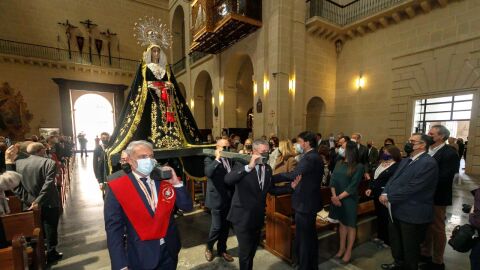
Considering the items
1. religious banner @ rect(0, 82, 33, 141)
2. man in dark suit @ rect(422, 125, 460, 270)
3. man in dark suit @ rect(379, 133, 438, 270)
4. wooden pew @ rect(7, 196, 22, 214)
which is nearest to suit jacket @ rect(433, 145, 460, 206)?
man in dark suit @ rect(422, 125, 460, 270)

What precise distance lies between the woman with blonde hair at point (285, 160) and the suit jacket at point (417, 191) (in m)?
1.75

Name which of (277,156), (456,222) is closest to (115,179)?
(277,156)

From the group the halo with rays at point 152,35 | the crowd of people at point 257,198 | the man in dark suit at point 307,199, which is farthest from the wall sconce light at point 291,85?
the man in dark suit at point 307,199

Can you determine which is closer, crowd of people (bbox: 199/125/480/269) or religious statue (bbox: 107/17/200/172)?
crowd of people (bbox: 199/125/480/269)

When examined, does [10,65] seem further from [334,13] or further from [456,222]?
[456,222]

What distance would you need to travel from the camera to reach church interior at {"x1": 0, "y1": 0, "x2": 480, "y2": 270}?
3527mm

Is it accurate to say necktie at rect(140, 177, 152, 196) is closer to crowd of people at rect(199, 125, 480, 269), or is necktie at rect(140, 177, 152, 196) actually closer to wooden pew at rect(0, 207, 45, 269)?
crowd of people at rect(199, 125, 480, 269)

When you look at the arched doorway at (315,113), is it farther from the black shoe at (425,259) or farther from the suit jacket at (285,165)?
the black shoe at (425,259)

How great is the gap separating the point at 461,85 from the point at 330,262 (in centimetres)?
794

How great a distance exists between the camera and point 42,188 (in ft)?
10.0

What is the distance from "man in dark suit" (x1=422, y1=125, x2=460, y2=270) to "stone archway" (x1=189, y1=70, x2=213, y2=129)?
13.9 m

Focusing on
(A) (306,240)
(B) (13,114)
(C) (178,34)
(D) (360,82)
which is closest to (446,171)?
(A) (306,240)

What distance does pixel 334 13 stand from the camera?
10.6 metres

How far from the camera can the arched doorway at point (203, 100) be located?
52.2ft
